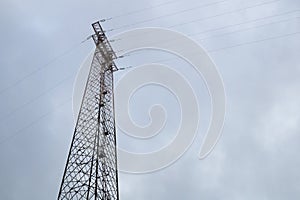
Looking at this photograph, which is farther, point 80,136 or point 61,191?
point 80,136

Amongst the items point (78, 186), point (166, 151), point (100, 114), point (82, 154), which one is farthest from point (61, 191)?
point (166, 151)

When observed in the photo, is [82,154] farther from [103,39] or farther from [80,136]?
[103,39]

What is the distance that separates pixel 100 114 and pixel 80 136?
2.60 m

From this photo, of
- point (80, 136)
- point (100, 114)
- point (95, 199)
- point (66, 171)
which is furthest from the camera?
point (100, 114)

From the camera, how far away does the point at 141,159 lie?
27891mm

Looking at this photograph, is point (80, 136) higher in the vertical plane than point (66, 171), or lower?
higher

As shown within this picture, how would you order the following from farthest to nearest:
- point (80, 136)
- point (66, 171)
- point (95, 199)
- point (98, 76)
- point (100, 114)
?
point (98, 76), point (100, 114), point (80, 136), point (66, 171), point (95, 199)

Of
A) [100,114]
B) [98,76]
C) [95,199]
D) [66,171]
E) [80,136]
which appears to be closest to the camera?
[95,199]

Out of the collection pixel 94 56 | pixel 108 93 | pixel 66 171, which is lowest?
pixel 66 171

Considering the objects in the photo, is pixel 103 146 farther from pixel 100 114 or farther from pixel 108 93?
pixel 108 93

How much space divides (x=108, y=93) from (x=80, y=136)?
488cm

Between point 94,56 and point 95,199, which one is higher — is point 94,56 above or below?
above

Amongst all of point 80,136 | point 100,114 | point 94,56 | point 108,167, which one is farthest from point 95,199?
point 94,56

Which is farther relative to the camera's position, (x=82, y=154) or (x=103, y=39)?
(x=103, y=39)
